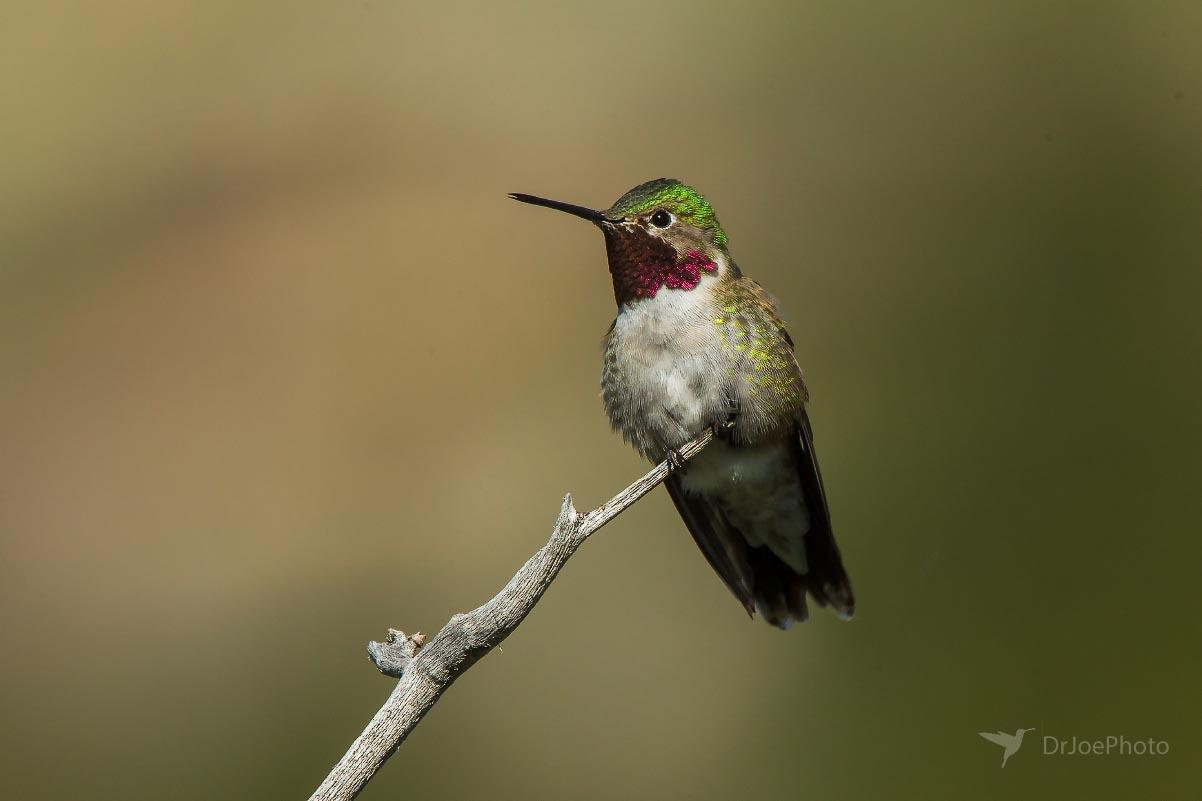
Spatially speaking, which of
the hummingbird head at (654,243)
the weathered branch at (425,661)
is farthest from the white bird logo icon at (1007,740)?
the weathered branch at (425,661)

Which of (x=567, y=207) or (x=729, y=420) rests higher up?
(x=567, y=207)

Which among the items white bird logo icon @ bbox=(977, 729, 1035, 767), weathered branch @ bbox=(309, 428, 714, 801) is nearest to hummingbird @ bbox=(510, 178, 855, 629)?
weathered branch @ bbox=(309, 428, 714, 801)

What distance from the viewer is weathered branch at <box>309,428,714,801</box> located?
1.81m

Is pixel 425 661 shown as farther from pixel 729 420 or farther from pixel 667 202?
pixel 667 202

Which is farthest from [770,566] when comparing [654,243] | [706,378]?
[654,243]

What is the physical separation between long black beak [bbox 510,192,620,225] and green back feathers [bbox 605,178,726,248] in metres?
0.05

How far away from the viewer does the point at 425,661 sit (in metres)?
1.92

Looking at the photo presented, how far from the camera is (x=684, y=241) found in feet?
11.0

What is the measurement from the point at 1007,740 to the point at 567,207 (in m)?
3.73

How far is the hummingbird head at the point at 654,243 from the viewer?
10.9 feet

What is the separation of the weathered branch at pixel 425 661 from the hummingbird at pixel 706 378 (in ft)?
4.05

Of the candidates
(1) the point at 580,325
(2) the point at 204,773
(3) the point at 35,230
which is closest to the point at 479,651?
(2) the point at 204,773

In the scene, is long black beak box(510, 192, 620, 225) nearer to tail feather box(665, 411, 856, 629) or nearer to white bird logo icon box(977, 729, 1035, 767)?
tail feather box(665, 411, 856, 629)

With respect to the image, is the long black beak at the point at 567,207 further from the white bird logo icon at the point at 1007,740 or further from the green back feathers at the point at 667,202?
the white bird logo icon at the point at 1007,740
